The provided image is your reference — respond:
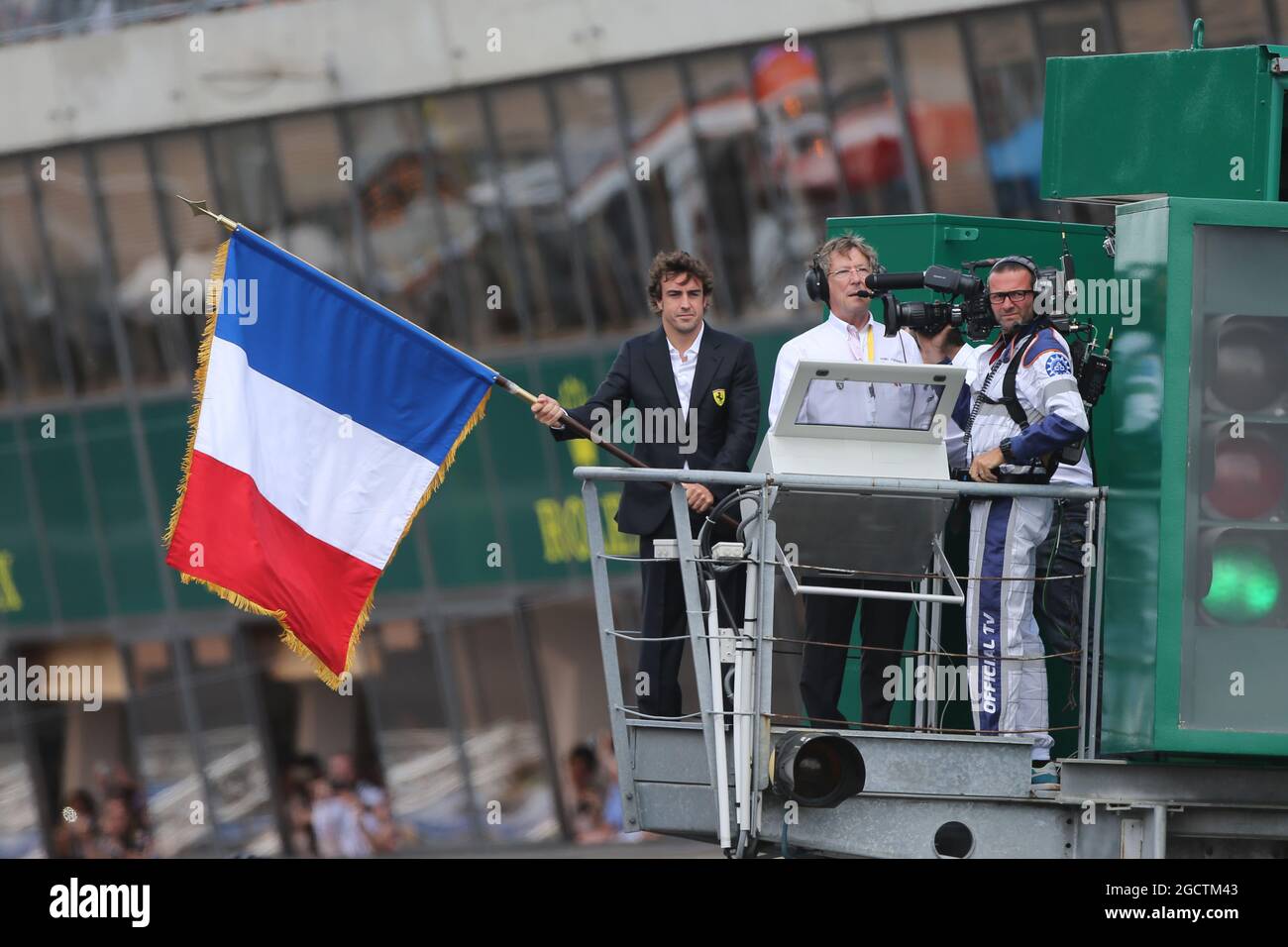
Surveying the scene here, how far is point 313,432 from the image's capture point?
34.7 ft

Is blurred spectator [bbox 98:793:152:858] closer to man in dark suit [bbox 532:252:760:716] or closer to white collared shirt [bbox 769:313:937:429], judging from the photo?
man in dark suit [bbox 532:252:760:716]

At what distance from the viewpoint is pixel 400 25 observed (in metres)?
29.4

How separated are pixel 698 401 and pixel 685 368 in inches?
6.3

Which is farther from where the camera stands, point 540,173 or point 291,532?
point 540,173

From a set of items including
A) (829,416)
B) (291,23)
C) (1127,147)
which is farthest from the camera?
(291,23)

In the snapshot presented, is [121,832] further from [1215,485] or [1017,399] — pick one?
[1215,485]

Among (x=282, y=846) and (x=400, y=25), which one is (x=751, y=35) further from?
(x=282, y=846)

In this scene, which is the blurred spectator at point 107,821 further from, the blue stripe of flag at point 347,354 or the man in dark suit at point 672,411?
the man in dark suit at point 672,411

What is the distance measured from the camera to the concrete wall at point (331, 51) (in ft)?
91.6

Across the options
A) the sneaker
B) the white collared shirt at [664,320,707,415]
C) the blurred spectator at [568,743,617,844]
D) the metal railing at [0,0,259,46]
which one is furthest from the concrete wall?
the sneaker

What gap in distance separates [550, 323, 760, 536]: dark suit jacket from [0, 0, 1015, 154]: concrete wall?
1688 centimetres

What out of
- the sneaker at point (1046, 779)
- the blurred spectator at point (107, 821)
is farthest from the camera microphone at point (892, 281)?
the blurred spectator at point (107, 821)
